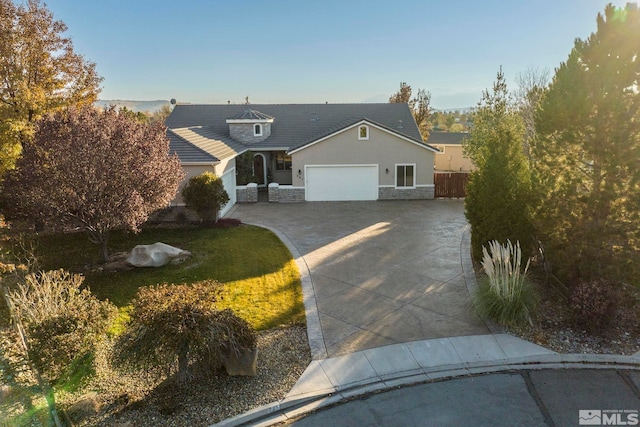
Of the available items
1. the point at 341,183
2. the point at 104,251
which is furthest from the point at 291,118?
the point at 104,251

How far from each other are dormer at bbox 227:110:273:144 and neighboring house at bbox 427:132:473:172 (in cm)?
1805

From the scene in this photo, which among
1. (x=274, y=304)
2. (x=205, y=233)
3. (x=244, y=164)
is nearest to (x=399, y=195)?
(x=244, y=164)

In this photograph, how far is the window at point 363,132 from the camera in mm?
23469

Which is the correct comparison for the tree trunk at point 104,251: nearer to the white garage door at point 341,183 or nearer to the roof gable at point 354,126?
the roof gable at point 354,126

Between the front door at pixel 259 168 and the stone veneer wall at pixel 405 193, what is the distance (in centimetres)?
899

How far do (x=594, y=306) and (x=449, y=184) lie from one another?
16.7 metres

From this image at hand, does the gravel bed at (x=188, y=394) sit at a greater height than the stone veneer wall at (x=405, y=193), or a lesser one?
lesser

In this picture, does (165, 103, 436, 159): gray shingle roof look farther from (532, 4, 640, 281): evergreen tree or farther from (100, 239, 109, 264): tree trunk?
(532, 4, 640, 281): evergreen tree

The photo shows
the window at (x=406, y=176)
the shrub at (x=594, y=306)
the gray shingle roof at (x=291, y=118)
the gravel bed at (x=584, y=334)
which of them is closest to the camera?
the gravel bed at (x=584, y=334)

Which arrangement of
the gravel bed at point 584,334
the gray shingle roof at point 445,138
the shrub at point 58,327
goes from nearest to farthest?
the shrub at point 58,327, the gravel bed at point 584,334, the gray shingle roof at point 445,138

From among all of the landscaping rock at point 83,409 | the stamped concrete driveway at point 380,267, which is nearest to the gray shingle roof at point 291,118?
the stamped concrete driveway at point 380,267

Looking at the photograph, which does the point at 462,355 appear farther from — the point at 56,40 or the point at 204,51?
the point at 204,51

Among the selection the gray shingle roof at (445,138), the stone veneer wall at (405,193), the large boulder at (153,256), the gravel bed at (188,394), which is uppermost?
the gray shingle roof at (445,138)

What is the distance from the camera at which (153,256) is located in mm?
13094
